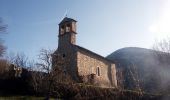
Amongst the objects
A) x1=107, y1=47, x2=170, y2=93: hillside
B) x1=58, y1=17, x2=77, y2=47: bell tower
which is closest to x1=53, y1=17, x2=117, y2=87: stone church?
x1=58, y1=17, x2=77, y2=47: bell tower

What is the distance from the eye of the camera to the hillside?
52.5 meters

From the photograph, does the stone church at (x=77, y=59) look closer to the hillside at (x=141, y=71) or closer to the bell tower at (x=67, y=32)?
the bell tower at (x=67, y=32)

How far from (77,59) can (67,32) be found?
5562 millimetres

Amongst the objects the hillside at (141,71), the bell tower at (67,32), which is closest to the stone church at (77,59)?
the bell tower at (67,32)

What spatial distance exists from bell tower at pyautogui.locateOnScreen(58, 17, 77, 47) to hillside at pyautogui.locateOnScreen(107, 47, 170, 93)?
15.0 meters

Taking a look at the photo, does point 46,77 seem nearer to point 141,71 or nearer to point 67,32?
point 67,32

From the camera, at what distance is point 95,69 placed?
44.4 meters

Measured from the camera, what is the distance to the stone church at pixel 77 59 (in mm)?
39188

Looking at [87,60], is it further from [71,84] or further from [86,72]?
[71,84]

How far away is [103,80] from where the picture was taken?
1817 inches

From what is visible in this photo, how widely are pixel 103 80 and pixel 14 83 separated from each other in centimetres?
2026

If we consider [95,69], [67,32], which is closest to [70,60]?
[67,32]

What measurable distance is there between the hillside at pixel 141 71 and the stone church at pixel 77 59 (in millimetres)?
7609

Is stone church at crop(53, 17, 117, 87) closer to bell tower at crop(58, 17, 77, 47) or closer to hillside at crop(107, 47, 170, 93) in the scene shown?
bell tower at crop(58, 17, 77, 47)
